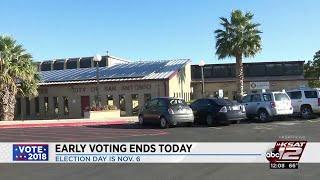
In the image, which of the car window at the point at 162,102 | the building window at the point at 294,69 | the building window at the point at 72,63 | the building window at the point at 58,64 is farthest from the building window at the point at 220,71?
the car window at the point at 162,102

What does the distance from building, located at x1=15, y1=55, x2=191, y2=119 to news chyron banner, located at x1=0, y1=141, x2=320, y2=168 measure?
3011cm

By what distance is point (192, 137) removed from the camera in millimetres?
18828

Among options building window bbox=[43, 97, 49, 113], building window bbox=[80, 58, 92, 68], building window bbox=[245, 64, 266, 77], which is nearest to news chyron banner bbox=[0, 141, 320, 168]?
building window bbox=[43, 97, 49, 113]

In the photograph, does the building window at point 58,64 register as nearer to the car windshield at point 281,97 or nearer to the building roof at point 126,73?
the building roof at point 126,73

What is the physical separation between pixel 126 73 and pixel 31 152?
114 ft

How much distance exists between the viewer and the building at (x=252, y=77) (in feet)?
179

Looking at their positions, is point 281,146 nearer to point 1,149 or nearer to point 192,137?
point 1,149

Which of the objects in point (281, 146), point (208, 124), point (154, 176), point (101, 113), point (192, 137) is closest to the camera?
point (281, 146)

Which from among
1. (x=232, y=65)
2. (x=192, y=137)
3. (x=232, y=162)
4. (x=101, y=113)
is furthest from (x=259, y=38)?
(x=232, y=162)

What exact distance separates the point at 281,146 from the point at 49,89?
38137 mm

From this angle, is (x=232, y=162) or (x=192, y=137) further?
(x=192, y=137)

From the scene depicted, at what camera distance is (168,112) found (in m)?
24.3

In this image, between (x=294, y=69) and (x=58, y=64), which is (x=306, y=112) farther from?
(x=58, y=64)

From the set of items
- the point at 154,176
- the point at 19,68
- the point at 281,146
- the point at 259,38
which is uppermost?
the point at 259,38
